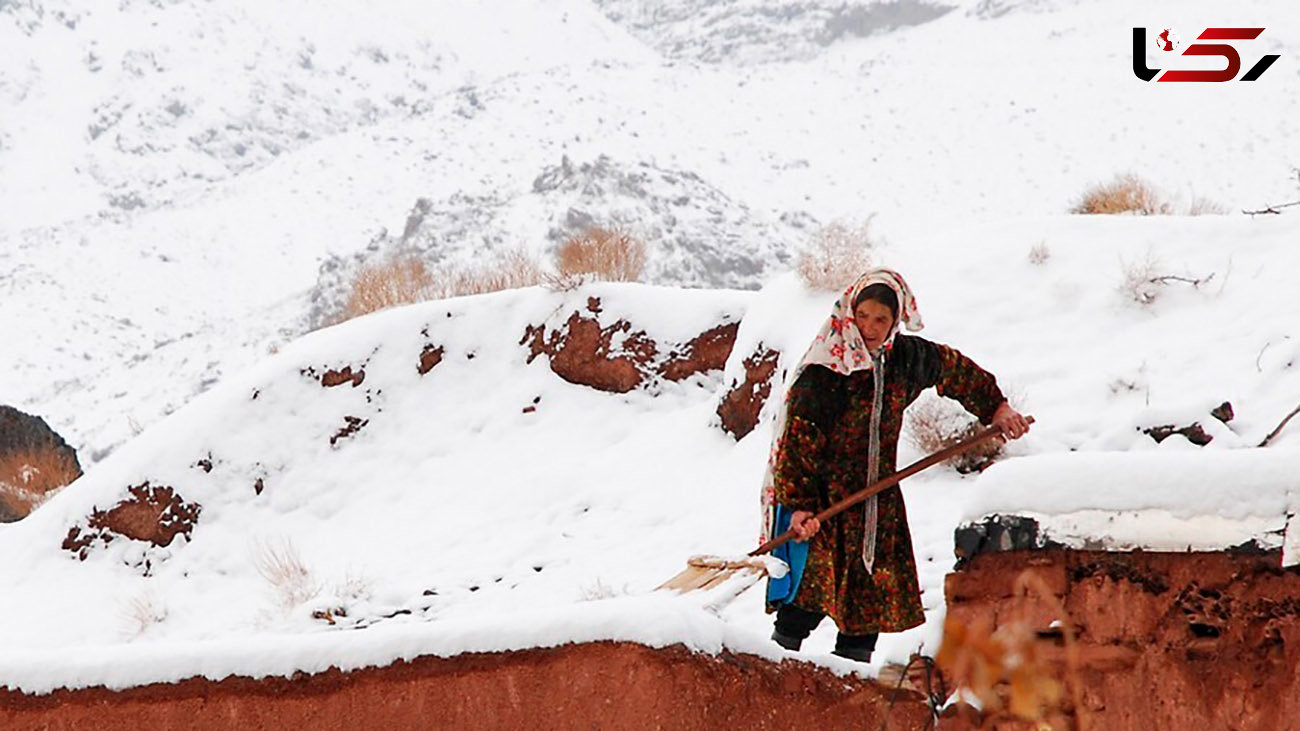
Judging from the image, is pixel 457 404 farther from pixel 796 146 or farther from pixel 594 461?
pixel 796 146

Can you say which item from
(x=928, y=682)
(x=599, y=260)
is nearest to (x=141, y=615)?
(x=599, y=260)

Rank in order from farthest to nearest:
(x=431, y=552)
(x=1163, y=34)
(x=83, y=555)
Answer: (x=1163, y=34) → (x=83, y=555) → (x=431, y=552)

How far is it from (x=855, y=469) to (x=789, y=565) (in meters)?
0.33

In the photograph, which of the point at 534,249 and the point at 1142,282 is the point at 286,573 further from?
the point at 534,249

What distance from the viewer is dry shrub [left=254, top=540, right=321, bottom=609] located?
9.21m

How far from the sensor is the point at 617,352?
11234 millimetres

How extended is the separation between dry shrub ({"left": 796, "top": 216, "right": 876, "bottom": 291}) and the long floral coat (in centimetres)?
548

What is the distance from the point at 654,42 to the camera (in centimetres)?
4975

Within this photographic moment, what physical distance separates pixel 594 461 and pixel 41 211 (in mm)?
27546

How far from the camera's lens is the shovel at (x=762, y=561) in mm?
3840

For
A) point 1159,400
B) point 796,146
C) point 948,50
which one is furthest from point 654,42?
point 1159,400

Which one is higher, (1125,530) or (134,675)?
(1125,530)

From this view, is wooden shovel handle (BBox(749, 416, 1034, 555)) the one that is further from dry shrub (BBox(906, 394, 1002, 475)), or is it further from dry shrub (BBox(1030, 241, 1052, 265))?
dry shrub (BBox(1030, 241, 1052, 265))

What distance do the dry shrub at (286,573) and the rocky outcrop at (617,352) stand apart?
2471mm
